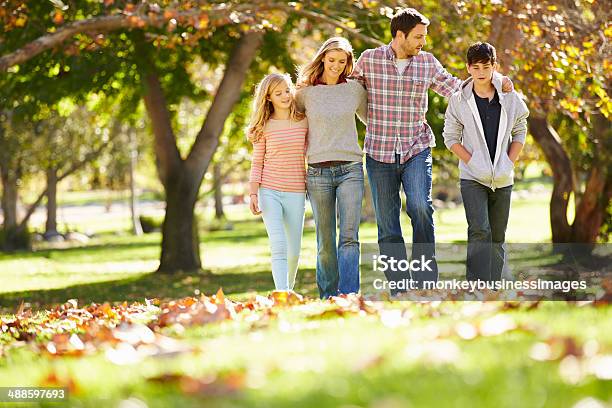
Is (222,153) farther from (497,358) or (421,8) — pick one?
(497,358)

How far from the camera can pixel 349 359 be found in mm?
3936

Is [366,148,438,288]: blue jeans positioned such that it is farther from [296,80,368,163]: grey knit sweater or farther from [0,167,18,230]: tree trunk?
[0,167,18,230]: tree trunk

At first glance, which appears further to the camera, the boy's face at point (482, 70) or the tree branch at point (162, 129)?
the tree branch at point (162, 129)

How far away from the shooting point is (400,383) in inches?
138

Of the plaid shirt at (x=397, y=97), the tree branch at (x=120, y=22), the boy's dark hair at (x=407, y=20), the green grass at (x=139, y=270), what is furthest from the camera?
the green grass at (x=139, y=270)

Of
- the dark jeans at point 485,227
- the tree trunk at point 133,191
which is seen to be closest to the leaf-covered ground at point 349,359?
the dark jeans at point 485,227

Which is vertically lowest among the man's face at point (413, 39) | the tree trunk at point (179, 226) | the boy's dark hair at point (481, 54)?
the tree trunk at point (179, 226)

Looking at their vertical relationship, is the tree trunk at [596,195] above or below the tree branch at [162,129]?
below

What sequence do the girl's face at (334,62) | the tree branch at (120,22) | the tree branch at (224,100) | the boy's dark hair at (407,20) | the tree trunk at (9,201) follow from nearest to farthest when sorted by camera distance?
the boy's dark hair at (407,20)
the girl's face at (334,62)
the tree branch at (120,22)
the tree branch at (224,100)
the tree trunk at (9,201)

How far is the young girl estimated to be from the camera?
8.09 metres

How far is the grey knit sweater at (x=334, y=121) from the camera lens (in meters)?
7.84

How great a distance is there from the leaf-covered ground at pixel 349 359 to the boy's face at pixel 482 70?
2.27m

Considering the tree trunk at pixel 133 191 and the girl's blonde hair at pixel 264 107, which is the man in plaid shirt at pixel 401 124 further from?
the tree trunk at pixel 133 191

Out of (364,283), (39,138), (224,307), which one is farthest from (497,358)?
(39,138)
